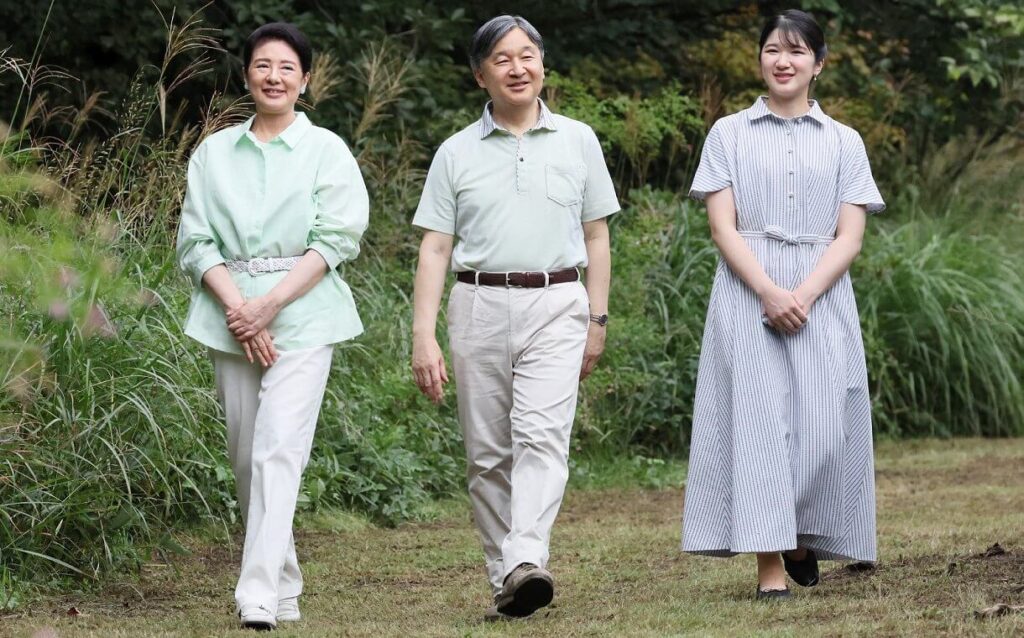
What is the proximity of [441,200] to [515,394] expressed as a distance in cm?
68

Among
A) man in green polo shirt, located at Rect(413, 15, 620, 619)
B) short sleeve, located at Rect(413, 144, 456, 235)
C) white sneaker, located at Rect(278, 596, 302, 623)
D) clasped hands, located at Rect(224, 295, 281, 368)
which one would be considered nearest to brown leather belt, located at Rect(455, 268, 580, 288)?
man in green polo shirt, located at Rect(413, 15, 620, 619)

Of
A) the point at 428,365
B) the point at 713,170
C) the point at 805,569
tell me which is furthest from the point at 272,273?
the point at 805,569

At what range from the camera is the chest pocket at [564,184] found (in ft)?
17.1

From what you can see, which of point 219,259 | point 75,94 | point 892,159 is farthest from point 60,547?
point 892,159

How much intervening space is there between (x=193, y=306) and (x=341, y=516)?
2510 mm

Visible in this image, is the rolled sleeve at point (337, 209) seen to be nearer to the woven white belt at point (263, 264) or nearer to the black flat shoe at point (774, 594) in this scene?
the woven white belt at point (263, 264)

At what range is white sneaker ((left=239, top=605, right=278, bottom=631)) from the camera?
16.0ft

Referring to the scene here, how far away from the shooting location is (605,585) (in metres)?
6.00

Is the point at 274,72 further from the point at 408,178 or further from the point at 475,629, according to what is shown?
the point at 408,178

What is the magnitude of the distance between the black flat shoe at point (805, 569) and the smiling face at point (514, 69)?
179cm

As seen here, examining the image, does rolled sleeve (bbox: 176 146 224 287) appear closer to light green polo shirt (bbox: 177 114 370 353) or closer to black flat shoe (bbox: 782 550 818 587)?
light green polo shirt (bbox: 177 114 370 353)

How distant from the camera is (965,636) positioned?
4375 millimetres

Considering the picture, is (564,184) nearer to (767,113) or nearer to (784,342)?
(767,113)

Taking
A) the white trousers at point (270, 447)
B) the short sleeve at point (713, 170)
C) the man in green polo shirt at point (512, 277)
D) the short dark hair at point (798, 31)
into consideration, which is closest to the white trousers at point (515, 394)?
the man in green polo shirt at point (512, 277)
